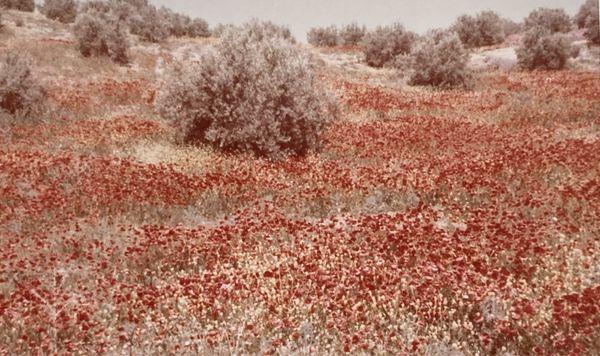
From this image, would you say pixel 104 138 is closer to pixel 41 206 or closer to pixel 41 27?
pixel 41 206

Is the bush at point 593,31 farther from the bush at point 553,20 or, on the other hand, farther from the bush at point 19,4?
the bush at point 19,4

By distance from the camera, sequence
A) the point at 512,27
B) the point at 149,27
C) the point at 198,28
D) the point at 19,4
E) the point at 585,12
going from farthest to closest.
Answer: the point at 512,27 < the point at 198,28 < the point at 585,12 < the point at 19,4 < the point at 149,27

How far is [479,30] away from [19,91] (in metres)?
36.6

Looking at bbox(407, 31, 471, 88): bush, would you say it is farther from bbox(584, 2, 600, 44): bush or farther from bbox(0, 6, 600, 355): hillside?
bbox(584, 2, 600, 44): bush

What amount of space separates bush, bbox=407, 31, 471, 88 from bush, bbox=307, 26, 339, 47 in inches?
791

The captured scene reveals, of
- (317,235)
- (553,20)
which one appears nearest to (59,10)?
(317,235)

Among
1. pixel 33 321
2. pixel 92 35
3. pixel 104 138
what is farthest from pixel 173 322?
pixel 92 35

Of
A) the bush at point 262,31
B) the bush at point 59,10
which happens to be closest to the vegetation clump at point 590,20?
the bush at point 262,31

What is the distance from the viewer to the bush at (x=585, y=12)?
36.6 metres

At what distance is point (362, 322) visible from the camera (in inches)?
206

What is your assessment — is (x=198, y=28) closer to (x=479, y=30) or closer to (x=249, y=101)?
(x=479, y=30)

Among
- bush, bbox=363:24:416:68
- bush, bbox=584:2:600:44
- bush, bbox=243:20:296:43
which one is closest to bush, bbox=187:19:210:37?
bush, bbox=243:20:296:43

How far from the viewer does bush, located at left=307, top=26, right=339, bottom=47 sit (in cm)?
4489

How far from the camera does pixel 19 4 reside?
37656mm
